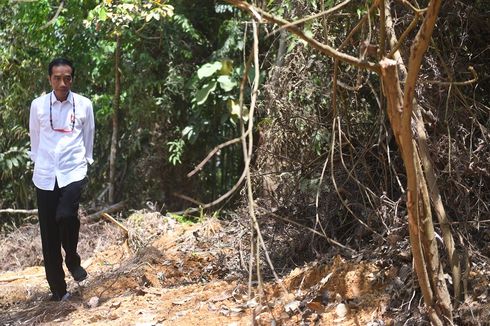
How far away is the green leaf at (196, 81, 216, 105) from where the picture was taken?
8320 mm

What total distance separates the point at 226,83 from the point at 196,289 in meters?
3.22

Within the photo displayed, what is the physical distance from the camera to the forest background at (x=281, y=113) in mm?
4332

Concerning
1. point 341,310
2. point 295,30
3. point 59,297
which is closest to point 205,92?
point 59,297

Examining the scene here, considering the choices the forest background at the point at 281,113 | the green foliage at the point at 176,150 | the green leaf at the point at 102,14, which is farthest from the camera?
the green foliage at the point at 176,150

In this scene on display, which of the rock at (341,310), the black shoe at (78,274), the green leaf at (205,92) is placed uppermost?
the green leaf at (205,92)

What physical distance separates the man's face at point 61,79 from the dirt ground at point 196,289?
5.23 ft

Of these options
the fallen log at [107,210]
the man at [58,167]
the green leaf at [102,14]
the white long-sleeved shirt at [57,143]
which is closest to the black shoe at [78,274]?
the man at [58,167]

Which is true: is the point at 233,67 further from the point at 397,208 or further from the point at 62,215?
the point at 397,208

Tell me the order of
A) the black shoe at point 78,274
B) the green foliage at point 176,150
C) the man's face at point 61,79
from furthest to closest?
the green foliage at point 176,150 < the black shoe at point 78,274 < the man's face at point 61,79

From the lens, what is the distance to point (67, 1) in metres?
8.66

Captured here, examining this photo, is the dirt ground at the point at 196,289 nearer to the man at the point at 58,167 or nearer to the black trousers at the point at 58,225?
the black trousers at the point at 58,225

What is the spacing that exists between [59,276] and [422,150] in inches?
120

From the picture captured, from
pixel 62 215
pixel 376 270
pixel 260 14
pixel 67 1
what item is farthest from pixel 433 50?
pixel 67 1

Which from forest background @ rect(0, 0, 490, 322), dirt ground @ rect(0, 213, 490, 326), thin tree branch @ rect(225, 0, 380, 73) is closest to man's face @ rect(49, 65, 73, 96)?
forest background @ rect(0, 0, 490, 322)
